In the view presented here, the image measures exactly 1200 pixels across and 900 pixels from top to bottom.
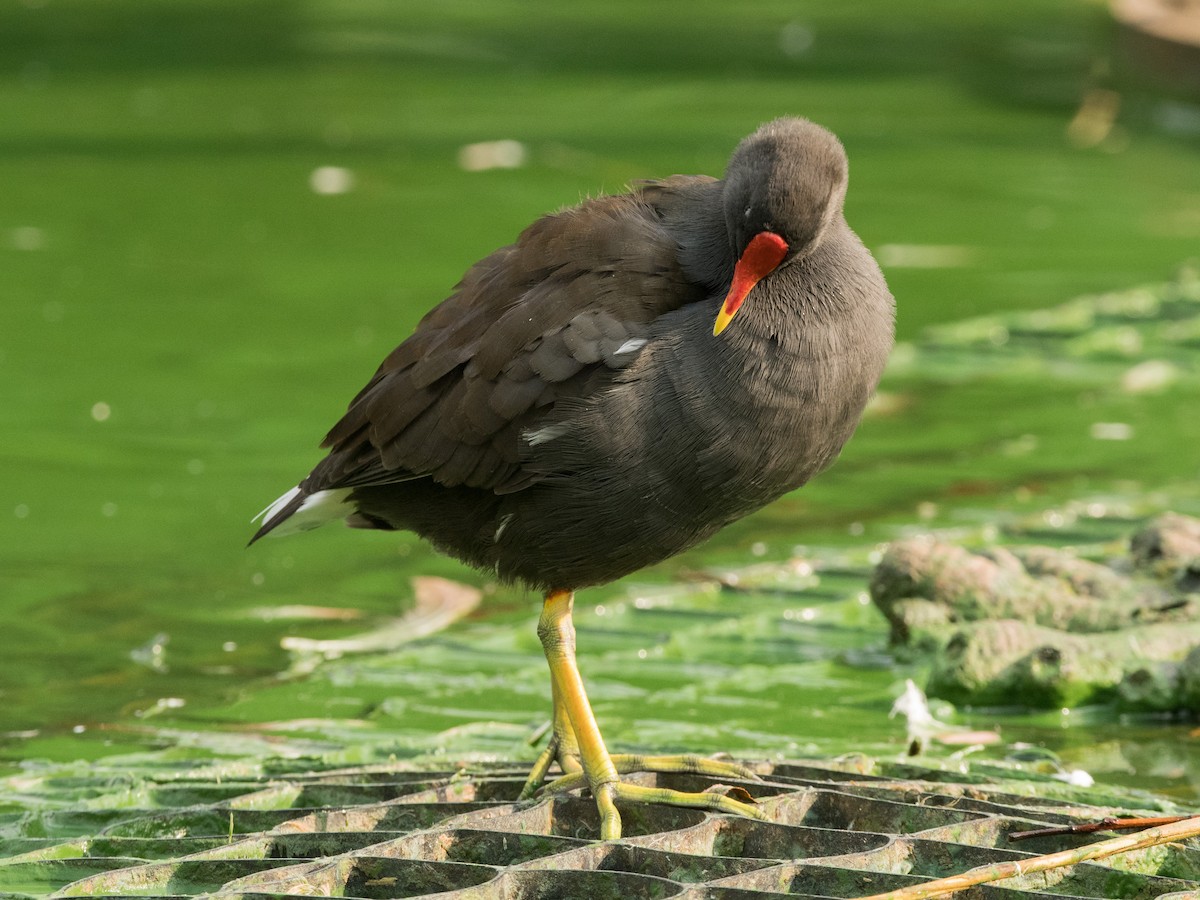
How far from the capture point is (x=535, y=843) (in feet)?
8.87

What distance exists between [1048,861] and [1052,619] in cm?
174

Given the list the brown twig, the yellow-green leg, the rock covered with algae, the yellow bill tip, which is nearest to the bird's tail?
the yellow-green leg

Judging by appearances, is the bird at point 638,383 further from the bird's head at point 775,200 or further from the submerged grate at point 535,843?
the submerged grate at point 535,843

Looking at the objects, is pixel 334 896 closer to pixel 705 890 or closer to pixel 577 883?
pixel 577 883

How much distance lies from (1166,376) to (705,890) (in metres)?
4.60

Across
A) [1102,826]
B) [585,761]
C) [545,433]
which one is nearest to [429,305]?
[545,433]

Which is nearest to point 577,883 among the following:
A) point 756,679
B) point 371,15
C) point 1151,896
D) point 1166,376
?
point 1151,896

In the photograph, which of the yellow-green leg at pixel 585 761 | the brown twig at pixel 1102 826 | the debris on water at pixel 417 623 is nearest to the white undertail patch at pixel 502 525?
the yellow-green leg at pixel 585 761

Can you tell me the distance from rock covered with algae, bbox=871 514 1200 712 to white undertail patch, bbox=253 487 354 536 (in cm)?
134

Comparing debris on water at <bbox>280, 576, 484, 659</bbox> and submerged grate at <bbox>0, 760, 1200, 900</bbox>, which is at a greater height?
debris on water at <bbox>280, 576, 484, 659</bbox>

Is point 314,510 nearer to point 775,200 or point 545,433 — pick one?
point 545,433

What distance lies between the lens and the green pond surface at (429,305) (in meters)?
4.00

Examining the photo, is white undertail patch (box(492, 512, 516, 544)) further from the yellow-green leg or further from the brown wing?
the yellow-green leg

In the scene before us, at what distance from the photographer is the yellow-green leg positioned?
300 cm
